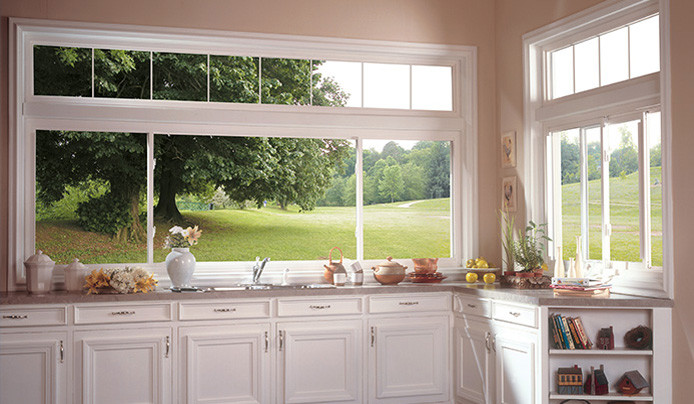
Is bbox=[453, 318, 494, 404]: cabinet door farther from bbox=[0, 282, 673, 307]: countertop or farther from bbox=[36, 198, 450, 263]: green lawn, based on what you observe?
bbox=[36, 198, 450, 263]: green lawn

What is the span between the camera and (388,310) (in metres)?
5.19

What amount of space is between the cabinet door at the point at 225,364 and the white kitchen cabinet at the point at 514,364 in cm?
159

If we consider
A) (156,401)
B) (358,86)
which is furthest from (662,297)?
(156,401)

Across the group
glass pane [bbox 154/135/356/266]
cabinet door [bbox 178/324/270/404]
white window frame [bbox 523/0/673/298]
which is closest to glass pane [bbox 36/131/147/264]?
glass pane [bbox 154/135/356/266]

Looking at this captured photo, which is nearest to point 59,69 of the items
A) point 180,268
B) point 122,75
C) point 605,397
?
point 122,75

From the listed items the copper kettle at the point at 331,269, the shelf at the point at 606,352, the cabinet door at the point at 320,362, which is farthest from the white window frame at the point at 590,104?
the cabinet door at the point at 320,362

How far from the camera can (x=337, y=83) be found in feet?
19.1

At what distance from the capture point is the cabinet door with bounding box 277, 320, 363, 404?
4.95 metres

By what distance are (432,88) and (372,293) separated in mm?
1929

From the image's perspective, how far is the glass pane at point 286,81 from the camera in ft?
18.4

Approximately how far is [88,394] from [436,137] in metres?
3.34

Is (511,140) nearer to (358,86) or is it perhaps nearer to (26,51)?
(358,86)

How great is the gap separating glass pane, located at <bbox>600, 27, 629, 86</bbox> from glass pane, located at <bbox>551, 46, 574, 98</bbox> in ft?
1.19

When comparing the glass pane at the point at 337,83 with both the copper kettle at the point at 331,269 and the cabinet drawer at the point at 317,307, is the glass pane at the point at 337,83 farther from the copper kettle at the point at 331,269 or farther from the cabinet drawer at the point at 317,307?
the cabinet drawer at the point at 317,307
